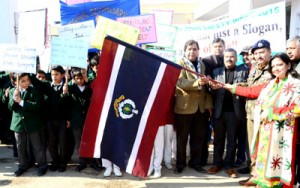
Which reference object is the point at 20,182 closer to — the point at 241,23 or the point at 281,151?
the point at 281,151

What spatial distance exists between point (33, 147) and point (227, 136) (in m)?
2.89

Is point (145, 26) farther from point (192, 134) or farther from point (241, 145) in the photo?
point (241, 145)

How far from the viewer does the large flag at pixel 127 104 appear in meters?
3.59

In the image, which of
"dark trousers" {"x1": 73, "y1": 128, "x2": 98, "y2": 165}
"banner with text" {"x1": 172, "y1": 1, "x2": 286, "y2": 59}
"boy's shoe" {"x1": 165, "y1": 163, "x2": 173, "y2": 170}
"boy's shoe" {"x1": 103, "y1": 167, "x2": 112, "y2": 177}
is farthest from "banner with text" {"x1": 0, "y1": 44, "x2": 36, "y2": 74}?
"banner with text" {"x1": 172, "y1": 1, "x2": 286, "y2": 59}

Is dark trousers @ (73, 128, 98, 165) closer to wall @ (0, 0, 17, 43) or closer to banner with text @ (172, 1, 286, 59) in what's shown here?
banner with text @ (172, 1, 286, 59)

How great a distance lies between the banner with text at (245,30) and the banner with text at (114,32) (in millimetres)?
Result: 1843

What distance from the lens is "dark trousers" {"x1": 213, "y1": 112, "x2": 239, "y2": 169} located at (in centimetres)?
450

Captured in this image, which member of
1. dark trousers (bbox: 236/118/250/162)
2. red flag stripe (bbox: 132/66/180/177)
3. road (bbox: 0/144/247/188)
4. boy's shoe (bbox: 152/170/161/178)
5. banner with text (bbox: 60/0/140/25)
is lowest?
road (bbox: 0/144/247/188)

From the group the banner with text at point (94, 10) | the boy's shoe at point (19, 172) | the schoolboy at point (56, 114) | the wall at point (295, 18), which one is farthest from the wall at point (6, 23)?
the wall at point (295, 18)

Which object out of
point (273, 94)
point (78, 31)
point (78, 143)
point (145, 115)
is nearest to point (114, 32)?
point (78, 31)

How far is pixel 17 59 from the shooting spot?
4.00 meters

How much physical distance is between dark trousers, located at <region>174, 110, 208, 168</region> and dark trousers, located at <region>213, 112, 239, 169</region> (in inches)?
8.2

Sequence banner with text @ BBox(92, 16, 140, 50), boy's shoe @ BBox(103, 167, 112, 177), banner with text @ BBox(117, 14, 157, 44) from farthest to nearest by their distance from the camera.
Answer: banner with text @ BBox(117, 14, 157, 44) < banner with text @ BBox(92, 16, 140, 50) < boy's shoe @ BBox(103, 167, 112, 177)

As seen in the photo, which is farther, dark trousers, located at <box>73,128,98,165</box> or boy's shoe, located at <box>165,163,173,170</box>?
boy's shoe, located at <box>165,163,173,170</box>
